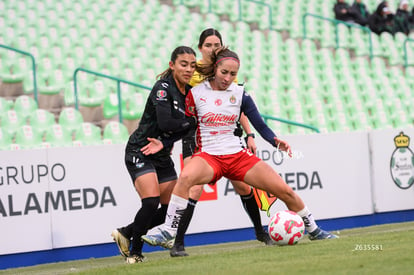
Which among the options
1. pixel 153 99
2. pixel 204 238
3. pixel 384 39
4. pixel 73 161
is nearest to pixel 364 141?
pixel 204 238

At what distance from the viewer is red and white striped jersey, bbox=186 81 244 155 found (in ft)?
25.7

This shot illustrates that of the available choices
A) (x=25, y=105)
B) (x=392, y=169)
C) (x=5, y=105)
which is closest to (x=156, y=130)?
(x=25, y=105)

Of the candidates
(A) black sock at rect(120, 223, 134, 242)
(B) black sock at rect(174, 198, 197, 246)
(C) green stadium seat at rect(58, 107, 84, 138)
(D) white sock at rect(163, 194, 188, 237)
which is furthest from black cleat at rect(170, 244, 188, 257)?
(C) green stadium seat at rect(58, 107, 84, 138)

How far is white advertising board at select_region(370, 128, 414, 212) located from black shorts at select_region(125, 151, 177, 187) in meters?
5.08

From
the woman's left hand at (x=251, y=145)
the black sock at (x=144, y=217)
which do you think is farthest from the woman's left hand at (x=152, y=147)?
the woman's left hand at (x=251, y=145)

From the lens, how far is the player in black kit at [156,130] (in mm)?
7812

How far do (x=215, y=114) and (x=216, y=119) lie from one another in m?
0.05

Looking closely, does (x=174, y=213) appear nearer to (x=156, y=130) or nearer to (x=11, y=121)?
(x=156, y=130)

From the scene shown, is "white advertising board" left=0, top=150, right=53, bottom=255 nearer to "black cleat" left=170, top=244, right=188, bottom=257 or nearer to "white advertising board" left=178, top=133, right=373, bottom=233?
"white advertising board" left=178, top=133, right=373, bottom=233

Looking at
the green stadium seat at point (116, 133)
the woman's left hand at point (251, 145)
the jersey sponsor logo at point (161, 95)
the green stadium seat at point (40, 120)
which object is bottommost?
the woman's left hand at point (251, 145)

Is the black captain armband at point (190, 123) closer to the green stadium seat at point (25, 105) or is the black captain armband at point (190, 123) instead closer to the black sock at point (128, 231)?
the black sock at point (128, 231)

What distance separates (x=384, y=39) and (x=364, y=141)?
996 cm

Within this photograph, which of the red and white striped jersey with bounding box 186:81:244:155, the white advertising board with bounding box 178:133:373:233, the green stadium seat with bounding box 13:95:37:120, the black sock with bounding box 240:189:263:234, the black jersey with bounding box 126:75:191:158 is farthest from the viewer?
the green stadium seat with bounding box 13:95:37:120

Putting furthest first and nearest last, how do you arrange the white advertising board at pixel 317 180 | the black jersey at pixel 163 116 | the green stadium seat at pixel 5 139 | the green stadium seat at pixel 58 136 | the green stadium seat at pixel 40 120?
the green stadium seat at pixel 40 120 → the green stadium seat at pixel 58 136 → the green stadium seat at pixel 5 139 → the white advertising board at pixel 317 180 → the black jersey at pixel 163 116
